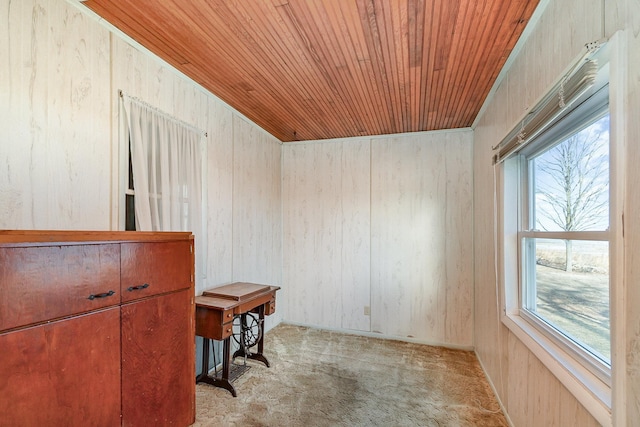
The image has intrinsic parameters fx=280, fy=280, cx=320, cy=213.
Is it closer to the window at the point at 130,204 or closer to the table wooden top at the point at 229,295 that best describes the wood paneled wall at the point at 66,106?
the window at the point at 130,204

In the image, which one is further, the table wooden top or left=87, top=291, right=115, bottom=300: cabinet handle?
the table wooden top

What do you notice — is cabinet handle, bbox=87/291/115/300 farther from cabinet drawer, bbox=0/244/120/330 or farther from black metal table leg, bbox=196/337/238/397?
black metal table leg, bbox=196/337/238/397

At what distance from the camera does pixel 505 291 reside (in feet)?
6.82

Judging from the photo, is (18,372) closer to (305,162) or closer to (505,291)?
(505,291)

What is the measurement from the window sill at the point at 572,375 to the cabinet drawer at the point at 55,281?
203 cm

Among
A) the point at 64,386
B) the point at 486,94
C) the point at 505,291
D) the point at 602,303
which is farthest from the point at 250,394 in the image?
the point at 486,94

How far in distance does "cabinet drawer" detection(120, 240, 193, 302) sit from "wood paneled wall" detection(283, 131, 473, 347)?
235cm

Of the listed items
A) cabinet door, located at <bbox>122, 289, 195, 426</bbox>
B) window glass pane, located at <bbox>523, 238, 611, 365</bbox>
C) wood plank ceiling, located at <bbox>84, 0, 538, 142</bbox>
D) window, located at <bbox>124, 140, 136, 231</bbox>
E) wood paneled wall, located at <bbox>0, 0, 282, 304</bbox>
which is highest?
wood plank ceiling, located at <bbox>84, 0, 538, 142</bbox>

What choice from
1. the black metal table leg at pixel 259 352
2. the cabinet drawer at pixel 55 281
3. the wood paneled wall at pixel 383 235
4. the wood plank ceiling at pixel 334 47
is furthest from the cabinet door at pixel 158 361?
the wood paneled wall at pixel 383 235

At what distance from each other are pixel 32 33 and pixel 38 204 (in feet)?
2.81

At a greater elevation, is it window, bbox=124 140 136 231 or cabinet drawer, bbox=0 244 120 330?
window, bbox=124 140 136 231

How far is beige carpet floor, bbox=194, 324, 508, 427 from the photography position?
2051 millimetres

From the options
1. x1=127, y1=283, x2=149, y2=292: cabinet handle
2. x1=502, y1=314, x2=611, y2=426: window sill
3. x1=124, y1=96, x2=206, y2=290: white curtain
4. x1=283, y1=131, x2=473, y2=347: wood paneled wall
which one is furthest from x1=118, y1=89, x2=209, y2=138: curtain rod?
x1=502, y1=314, x2=611, y2=426: window sill

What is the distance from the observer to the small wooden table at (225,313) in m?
2.17
